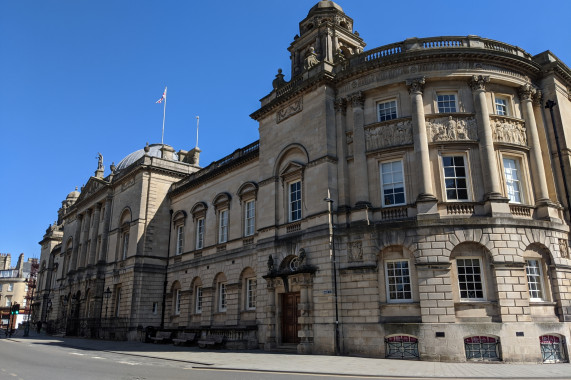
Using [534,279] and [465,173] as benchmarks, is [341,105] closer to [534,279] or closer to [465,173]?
[465,173]

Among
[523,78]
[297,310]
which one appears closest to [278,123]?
[297,310]

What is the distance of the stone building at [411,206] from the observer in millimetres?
18078

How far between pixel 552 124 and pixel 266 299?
17.3 meters

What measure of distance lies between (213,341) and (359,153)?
13.7m

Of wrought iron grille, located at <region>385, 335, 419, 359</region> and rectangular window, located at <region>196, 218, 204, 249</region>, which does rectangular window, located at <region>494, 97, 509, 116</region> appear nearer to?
wrought iron grille, located at <region>385, 335, 419, 359</region>

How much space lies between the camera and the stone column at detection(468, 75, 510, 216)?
18891 mm

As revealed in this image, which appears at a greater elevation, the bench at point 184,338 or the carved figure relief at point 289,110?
the carved figure relief at point 289,110

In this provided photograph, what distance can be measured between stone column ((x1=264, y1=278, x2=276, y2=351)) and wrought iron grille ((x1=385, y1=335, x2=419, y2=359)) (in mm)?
6603

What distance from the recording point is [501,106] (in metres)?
21.5

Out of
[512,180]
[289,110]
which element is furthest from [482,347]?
[289,110]

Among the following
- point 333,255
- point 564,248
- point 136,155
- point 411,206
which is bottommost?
point 333,255

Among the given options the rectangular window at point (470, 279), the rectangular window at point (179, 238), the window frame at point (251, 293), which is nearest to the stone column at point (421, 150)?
the rectangular window at point (470, 279)

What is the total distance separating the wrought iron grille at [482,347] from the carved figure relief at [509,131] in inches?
356

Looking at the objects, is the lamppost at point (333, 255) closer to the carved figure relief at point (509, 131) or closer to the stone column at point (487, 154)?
the stone column at point (487, 154)
